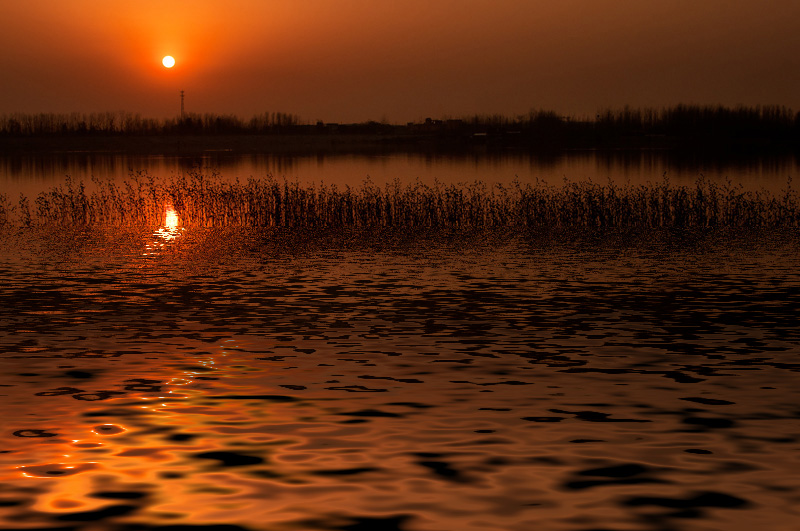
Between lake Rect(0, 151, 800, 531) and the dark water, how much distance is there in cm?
3

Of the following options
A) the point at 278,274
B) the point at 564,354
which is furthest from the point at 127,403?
the point at 278,274

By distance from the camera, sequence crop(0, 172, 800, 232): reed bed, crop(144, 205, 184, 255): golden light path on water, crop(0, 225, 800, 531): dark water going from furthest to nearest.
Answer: crop(0, 172, 800, 232): reed bed
crop(144, 205, 184, 255): golden light path on water
crop(0, 225, 800, 531): dark water

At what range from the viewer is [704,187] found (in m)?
40.1

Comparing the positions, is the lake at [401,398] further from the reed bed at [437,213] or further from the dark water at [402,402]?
the reed bed at [437,213]

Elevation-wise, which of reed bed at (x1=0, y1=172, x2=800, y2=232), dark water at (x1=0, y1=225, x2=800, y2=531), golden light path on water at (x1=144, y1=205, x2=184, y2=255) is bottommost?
dark water at (x1=0, y1=225, x2=800, y2=531)

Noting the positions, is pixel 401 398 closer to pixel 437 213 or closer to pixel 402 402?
pixel 402 402

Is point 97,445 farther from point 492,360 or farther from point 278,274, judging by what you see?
point 278,274

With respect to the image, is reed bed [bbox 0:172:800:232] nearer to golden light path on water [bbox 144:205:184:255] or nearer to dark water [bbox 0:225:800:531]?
golden light path on water [bbox 144:205:184:255]

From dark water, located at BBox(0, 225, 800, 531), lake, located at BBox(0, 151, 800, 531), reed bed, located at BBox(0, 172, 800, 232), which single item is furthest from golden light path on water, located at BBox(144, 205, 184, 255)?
dark water, located at BBox(0, 225, 800, 531)

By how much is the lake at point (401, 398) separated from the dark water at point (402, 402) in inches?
1.2

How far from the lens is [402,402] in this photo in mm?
9555

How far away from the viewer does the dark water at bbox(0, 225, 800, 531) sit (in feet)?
22.5

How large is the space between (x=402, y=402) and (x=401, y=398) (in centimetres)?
16

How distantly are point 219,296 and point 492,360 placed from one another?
6.46 meters
